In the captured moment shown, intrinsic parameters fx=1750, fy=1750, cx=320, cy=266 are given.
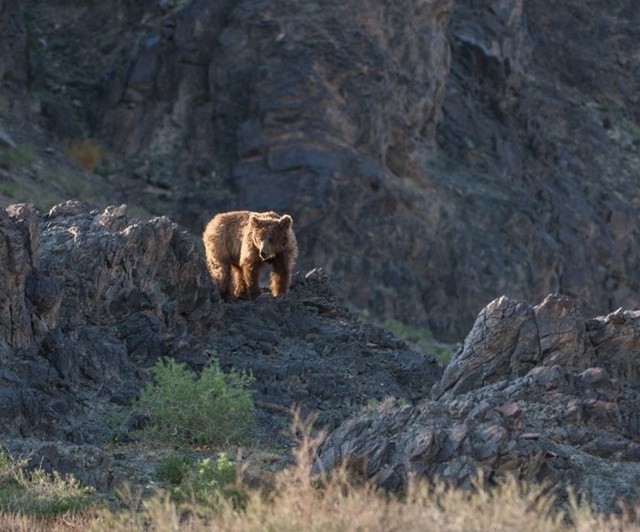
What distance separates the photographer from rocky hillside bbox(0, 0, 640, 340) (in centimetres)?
3850

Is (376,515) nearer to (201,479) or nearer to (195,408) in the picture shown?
(201,479)

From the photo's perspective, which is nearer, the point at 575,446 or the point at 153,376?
the point at 575,446

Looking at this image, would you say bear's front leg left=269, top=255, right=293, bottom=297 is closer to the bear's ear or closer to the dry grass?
the bear's ear

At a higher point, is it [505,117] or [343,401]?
[505,117]

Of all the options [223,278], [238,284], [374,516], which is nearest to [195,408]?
[223,278]

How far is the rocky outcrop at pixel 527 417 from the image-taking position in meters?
13.0

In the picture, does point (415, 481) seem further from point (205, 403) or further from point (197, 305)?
point (197, 305)

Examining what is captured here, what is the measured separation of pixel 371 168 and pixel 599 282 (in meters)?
8.78

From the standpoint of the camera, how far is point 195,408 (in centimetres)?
1641

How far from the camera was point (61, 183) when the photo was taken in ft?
120

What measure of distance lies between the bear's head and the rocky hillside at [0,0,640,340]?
13484 mm

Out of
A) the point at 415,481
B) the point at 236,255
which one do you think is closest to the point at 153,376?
the point at 236,255

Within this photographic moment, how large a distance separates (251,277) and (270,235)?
882 mm

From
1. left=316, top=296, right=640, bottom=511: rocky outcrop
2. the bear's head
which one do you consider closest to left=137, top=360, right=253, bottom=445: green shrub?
left=316, top=296, right=640, bottom=511: rocky outcrop
